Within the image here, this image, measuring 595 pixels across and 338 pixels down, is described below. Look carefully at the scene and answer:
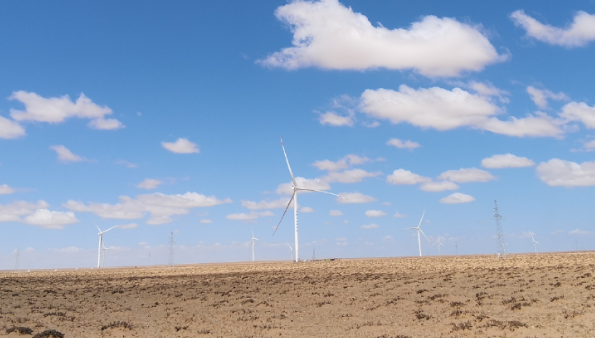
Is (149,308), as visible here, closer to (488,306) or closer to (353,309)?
(353,309)

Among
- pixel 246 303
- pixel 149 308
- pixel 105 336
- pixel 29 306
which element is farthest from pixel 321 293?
pixel 29 306

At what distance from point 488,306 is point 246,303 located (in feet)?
59.4

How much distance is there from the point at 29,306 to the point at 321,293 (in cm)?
2442

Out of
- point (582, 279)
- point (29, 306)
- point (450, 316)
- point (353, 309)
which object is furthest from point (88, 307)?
point (582, 279)

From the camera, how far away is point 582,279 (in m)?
44.3

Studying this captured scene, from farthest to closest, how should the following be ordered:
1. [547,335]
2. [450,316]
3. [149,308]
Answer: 1. [149,308]
2. [450,316]
3. [547,335]

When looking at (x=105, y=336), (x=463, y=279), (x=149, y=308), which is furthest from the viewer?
(x=463, y=279)

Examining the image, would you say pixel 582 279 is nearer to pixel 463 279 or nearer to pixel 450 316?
pixel 463 279

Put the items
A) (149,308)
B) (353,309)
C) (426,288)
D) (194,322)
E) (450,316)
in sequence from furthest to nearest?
(426,288) < (149,308) < (353,309) < (194,322) < (450,316)

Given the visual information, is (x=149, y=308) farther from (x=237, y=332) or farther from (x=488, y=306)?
(x=488, y=306)

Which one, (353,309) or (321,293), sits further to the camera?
(321,293)

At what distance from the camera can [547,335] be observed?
2270 centimetres

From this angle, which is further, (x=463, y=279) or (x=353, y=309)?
(x=463, y=279)

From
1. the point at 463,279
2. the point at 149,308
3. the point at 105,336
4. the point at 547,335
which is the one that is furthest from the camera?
the point at 463,279
